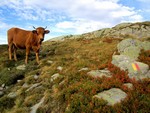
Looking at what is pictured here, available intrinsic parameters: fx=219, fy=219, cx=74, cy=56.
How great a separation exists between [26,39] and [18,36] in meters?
1.28

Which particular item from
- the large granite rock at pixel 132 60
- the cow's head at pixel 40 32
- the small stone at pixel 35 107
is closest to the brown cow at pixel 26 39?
the cow's head at pixel 40 32

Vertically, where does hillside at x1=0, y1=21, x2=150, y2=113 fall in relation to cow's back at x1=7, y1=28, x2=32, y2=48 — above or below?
below

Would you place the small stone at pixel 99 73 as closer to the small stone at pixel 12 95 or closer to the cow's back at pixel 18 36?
the small stone at pixel 12 95

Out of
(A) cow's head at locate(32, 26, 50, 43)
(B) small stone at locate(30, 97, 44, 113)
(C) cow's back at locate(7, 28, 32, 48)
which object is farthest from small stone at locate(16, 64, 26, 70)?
(B) small stone at locate(30, 97, 44, 113)

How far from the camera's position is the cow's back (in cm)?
2149

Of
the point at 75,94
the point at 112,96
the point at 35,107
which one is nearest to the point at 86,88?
the point at 75,94

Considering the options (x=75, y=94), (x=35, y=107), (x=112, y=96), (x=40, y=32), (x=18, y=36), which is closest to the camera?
(x=112, y=96)

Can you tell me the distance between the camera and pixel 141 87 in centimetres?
1082

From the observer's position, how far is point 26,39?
21.3 metres

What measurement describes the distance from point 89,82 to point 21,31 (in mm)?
13038

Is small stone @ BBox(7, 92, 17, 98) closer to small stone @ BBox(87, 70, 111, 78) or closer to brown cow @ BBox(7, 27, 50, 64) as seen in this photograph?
small stone @ BBox(87, 70, 111, 78)

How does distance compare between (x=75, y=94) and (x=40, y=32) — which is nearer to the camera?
(x=75, y=94)

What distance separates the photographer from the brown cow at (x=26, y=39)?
792 inches

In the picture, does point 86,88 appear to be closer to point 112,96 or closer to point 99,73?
point 112,96
